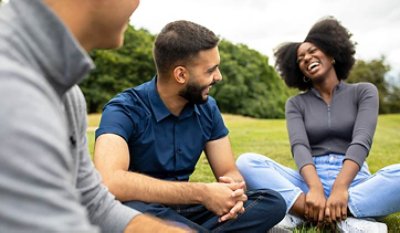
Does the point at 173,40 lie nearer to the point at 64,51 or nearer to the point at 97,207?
the point at 97,207

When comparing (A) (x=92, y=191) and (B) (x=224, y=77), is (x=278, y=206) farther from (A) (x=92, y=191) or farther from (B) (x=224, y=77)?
(B) (x=224, y=77)

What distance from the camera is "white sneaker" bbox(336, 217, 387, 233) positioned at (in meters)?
3.26

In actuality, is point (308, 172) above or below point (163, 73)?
below

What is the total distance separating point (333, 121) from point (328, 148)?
21 cm

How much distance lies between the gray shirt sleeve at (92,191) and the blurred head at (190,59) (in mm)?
1661

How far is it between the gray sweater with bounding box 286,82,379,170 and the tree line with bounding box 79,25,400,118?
88.1 feet

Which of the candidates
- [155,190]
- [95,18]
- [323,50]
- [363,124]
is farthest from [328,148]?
[95,18]

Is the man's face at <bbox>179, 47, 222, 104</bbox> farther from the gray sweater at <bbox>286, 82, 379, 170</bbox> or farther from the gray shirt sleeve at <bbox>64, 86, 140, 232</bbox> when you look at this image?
the gray shirt sleeve at <bbox>64, 86, 140, 232</bbox>

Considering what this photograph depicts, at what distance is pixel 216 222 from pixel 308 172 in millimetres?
947

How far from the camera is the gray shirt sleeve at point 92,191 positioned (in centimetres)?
145

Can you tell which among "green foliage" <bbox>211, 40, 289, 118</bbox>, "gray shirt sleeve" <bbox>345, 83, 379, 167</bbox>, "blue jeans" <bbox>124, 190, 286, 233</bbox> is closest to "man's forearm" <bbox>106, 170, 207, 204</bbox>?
"blue jeans" <bbox>124, 190, 286, 233</bbox>

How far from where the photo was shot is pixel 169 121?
126 inches

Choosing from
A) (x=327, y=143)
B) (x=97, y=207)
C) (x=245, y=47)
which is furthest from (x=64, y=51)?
(x=245, y=47)

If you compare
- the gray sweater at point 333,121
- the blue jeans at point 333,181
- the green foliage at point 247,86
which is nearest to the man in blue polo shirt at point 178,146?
the blue jeans at point 333,181
